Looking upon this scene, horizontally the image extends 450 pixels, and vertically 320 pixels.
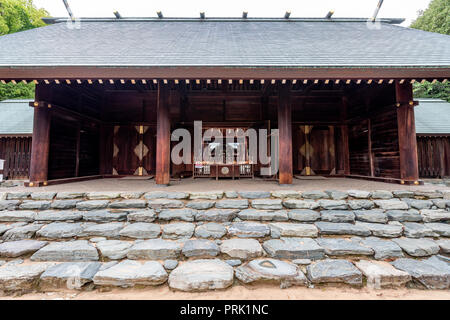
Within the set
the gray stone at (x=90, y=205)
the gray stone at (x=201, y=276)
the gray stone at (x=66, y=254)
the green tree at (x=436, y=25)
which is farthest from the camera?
the green tree at (x=436, y=25)

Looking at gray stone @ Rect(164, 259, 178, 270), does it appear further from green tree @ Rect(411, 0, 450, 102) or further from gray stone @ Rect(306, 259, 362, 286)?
green tree @ Rect(411, 0, 450, 102)

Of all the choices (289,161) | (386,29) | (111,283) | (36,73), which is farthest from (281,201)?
(386,29)

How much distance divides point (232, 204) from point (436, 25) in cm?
2144

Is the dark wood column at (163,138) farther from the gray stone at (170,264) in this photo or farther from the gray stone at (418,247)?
the gray stone at (418,247)

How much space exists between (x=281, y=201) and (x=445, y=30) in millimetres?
19699

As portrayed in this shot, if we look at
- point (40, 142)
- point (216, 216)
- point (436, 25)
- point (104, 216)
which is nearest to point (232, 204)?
point (216, 216)

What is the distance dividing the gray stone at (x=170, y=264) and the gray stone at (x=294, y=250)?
1.19 metres

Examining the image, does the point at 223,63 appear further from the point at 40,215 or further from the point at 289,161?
the point at 40,215

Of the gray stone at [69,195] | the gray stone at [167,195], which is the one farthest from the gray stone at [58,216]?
the gray stone at [167,195]

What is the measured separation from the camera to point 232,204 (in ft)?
10.7

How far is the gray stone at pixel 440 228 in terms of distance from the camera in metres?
2.80

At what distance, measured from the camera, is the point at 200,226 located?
2891 millimetres

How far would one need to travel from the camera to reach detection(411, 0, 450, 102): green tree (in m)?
12.4
